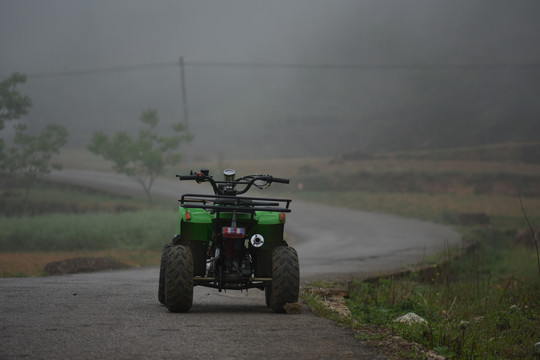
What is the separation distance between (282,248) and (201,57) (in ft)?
541

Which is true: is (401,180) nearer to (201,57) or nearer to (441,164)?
(441,164)

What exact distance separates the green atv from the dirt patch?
10.9m

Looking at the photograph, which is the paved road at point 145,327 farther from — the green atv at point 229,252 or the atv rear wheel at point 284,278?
the green atv at point 229,252

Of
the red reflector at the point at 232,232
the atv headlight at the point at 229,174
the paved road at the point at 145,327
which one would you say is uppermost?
the atv headlight at the point at 229,174

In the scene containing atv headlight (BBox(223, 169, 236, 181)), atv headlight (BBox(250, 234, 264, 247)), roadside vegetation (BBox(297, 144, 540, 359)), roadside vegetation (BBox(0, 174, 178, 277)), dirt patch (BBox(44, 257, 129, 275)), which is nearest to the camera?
roadside vegetation (BBox(297, 144, 540, 359))

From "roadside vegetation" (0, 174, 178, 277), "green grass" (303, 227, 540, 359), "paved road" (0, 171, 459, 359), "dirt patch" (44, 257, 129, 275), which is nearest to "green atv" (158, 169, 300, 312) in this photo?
"paved road" (0, 171, 459, 359)

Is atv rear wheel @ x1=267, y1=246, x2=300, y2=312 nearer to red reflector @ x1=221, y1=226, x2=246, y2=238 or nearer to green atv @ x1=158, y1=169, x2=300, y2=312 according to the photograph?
green atv @ x1=158, y1=169, x2=300, y2=312

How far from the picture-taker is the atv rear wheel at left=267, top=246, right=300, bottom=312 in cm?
898

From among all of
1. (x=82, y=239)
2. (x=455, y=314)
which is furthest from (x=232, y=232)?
(x=82, y=239)

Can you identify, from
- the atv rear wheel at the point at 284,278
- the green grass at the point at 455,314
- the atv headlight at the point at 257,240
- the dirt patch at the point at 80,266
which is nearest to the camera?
the green grass at the point at 455,314

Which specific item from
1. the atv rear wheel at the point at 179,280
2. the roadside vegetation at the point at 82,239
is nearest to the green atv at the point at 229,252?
the atv rear wheel at the point at 179,280

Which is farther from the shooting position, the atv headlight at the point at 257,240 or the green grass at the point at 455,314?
the atv headlight at the point at 257,240

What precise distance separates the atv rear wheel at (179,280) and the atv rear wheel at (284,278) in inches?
44.0

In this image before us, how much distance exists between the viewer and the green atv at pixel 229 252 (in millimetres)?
8766
